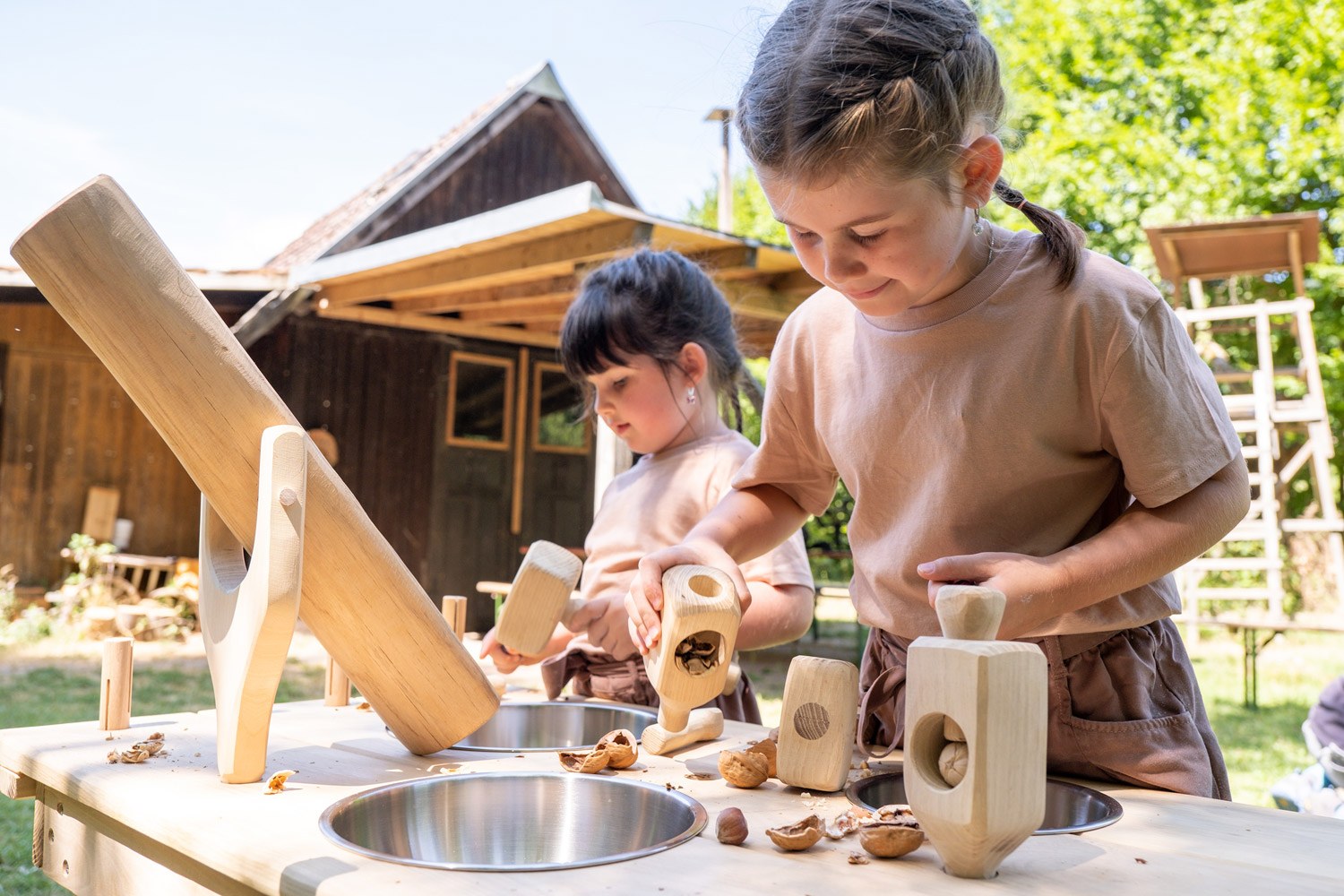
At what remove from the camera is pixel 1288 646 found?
1078 centimetres

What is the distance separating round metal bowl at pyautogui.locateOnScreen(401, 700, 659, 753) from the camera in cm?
168

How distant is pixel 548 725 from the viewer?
5.62 ft

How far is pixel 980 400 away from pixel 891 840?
56cm

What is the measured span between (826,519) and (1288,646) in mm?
5065

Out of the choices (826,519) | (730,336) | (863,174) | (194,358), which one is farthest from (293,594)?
(826,519)

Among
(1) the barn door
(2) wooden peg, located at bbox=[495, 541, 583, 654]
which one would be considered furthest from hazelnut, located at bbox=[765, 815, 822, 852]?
(1) the barn door

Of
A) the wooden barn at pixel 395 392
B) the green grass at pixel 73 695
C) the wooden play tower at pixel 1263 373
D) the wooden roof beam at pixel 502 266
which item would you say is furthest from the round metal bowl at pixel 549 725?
the wooden play tower at pixel 1263 373

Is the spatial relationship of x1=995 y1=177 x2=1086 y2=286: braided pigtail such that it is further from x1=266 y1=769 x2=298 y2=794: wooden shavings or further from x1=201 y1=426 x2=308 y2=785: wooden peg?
x1=266 y1=769 x2=298 y2=794: wooden shavings

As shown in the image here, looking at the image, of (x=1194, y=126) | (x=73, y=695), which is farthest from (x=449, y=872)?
(x=1194, y=126)

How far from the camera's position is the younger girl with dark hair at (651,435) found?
6.31 feet

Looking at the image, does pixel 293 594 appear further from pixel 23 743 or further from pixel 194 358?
pixel 23 743

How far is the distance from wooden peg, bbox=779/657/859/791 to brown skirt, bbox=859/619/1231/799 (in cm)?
18

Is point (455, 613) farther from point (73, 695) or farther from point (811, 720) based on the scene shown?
point (73, 695)

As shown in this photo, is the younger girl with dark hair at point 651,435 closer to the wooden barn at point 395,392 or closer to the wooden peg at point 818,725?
the wooden peg at point 818,725
